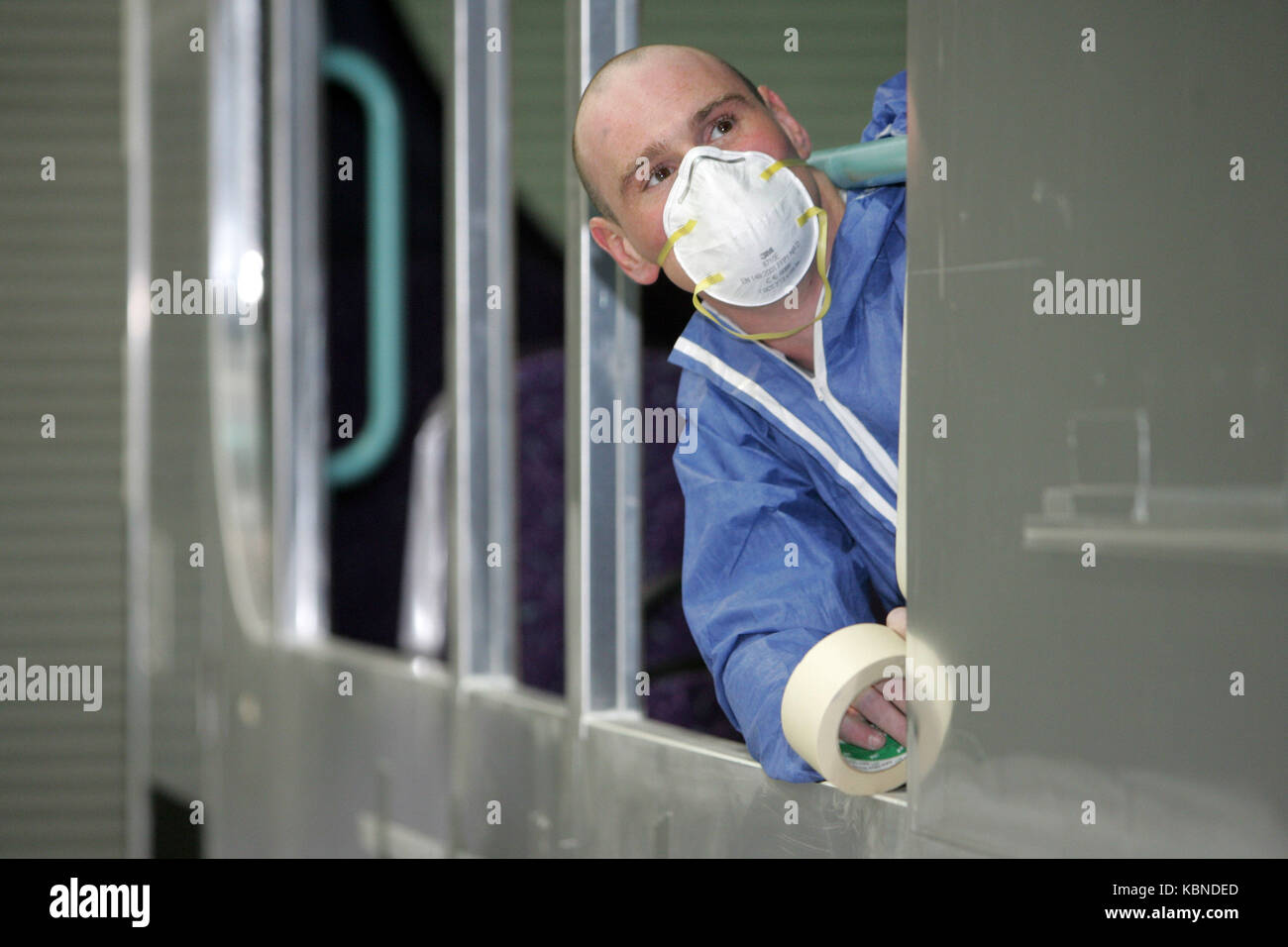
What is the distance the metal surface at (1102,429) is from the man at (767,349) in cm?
15

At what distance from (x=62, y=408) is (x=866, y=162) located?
329 centimetres

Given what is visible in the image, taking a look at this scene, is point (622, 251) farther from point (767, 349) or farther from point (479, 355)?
point (479, 355)

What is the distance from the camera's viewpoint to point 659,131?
147 centimetres

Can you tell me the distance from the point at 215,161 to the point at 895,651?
2.69 metres

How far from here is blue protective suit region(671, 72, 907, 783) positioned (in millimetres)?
1434

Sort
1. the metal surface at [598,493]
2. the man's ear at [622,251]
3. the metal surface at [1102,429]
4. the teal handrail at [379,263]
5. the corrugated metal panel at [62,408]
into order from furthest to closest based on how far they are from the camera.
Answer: the corrugated metal panel at [62,408] < the teal handrail at [379,263] < the metal surface at [598,493] < the man's ear at [622,251] < the metal surface at [1102,429]

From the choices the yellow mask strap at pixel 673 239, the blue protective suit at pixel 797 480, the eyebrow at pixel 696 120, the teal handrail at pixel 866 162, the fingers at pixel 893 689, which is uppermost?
the eyebrow at pixel 696 120

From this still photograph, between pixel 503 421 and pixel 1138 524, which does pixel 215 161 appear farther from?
pixel 1138 524

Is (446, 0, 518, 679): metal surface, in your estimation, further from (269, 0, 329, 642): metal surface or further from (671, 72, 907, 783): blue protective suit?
(269, 0, 329, 642): metal surface

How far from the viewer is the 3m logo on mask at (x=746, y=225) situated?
1.39 meters

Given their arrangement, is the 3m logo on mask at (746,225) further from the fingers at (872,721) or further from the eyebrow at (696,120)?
the fingers at (872,721)

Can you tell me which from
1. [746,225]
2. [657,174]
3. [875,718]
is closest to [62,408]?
[657,174]

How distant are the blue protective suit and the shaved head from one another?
0.16m

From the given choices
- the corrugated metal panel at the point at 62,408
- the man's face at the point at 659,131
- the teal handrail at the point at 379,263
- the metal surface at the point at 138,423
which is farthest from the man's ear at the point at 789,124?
the corrugated metal panel at the point at 62,408
